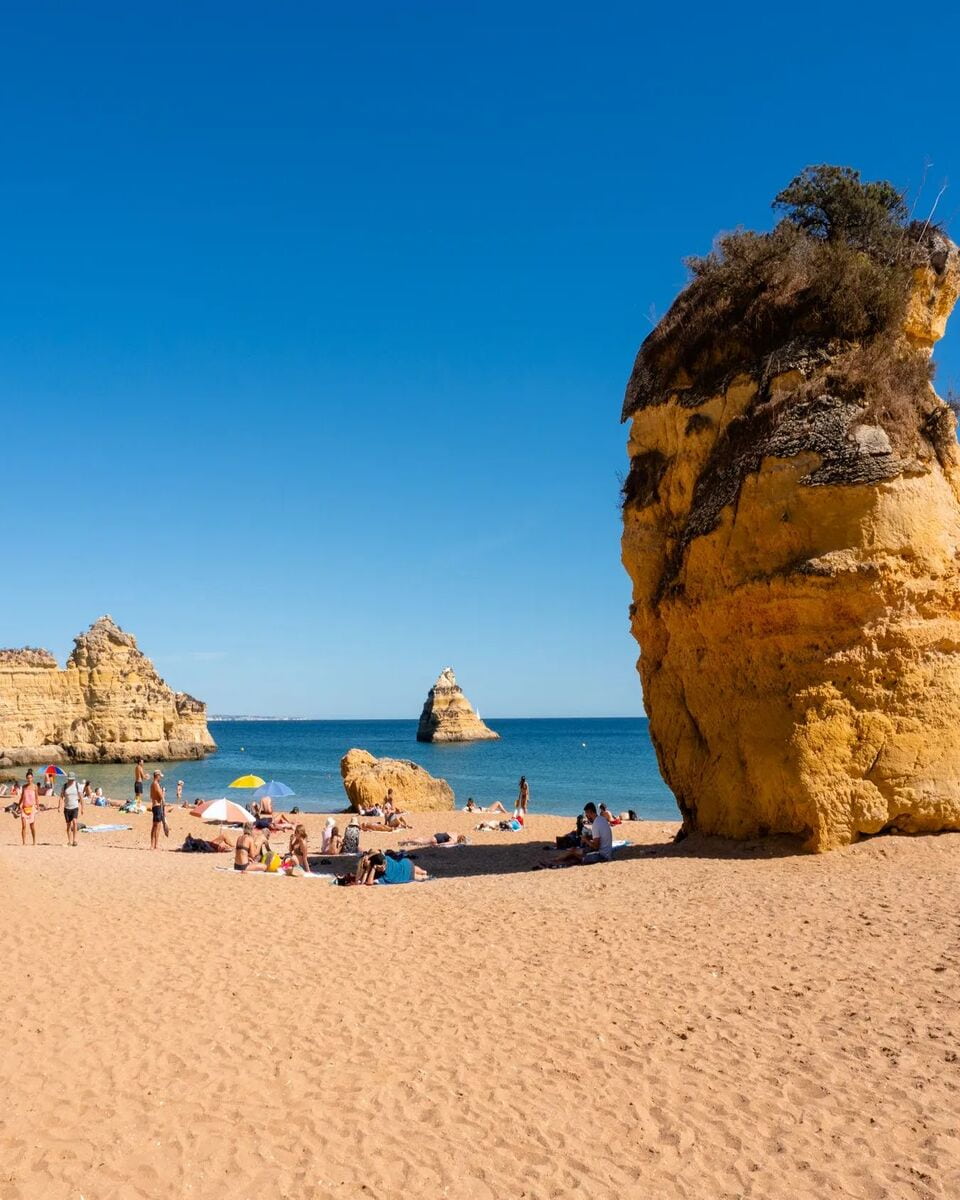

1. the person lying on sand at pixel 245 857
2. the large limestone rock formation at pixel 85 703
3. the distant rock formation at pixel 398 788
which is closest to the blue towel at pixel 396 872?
the person lying on sand at pixel 245 857

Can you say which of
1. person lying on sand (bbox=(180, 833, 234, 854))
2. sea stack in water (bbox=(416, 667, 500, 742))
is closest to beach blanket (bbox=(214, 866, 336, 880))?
person lying on sand (bbox=(180, 833, 234, 854))

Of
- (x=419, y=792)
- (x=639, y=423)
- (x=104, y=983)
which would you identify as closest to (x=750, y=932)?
(x=104, y=983)

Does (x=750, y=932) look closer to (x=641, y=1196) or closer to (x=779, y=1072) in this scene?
(x=779, y=1072)

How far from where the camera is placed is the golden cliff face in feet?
41.0

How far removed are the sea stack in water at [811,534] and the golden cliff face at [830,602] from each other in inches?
1.2

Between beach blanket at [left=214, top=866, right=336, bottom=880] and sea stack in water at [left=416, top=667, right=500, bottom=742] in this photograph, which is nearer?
beach blanket at [left=214, top=866, right=336, bottom=880]

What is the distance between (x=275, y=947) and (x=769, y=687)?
26.8 feet

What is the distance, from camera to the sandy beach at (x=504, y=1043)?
521cm

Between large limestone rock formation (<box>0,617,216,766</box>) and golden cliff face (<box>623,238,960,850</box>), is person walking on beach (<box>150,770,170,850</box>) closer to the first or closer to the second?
golden cliff face (<box>623,238,960,850</box>)

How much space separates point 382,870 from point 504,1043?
7.97m

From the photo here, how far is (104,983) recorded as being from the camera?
28.0ft

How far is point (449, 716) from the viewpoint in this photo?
361 feet

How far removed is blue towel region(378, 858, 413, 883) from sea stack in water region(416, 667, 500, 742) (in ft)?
312

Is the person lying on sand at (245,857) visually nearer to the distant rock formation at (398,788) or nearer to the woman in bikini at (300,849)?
the woman in bikini at (300,849)
